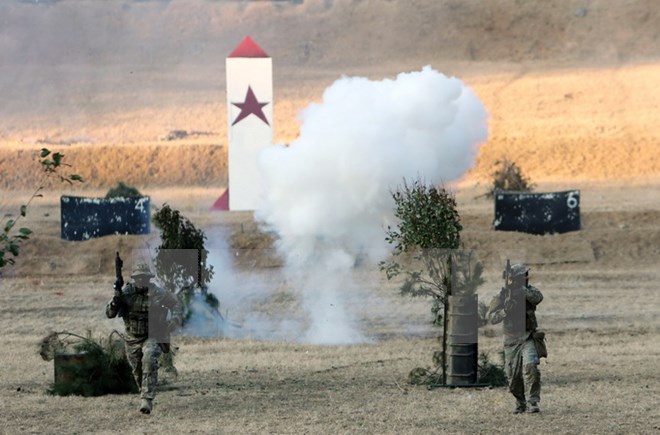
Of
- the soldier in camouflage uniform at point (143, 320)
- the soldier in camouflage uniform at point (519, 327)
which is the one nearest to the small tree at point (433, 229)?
the soldier in camouflage uniform at point (519, 327)

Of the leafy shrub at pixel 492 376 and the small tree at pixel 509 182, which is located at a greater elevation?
the small tree at pixel 509 182

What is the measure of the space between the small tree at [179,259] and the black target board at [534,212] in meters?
11.5

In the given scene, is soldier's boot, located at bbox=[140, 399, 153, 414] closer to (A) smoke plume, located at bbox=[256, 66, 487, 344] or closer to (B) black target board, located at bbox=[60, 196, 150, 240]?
(A) smoke plume, located at bbox=[256, 66, 487, 344]

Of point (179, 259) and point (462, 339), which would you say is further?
point (179, 259)

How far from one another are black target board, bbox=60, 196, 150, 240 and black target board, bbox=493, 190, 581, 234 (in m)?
7.79

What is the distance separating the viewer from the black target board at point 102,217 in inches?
1339

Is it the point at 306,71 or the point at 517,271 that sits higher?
the point at 306,71

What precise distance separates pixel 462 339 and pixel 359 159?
26.8ft

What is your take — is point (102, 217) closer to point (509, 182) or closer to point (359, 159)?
point (359, 159)

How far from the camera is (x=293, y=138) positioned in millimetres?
55875

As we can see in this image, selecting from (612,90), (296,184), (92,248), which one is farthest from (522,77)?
(296,184)

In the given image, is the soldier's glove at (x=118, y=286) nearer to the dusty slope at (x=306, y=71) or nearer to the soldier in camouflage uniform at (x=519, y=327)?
the soldier in camouflage uniform at (x=519, y=327)

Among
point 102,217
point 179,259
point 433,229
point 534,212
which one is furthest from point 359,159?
point 102,217

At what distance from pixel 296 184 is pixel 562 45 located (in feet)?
161
